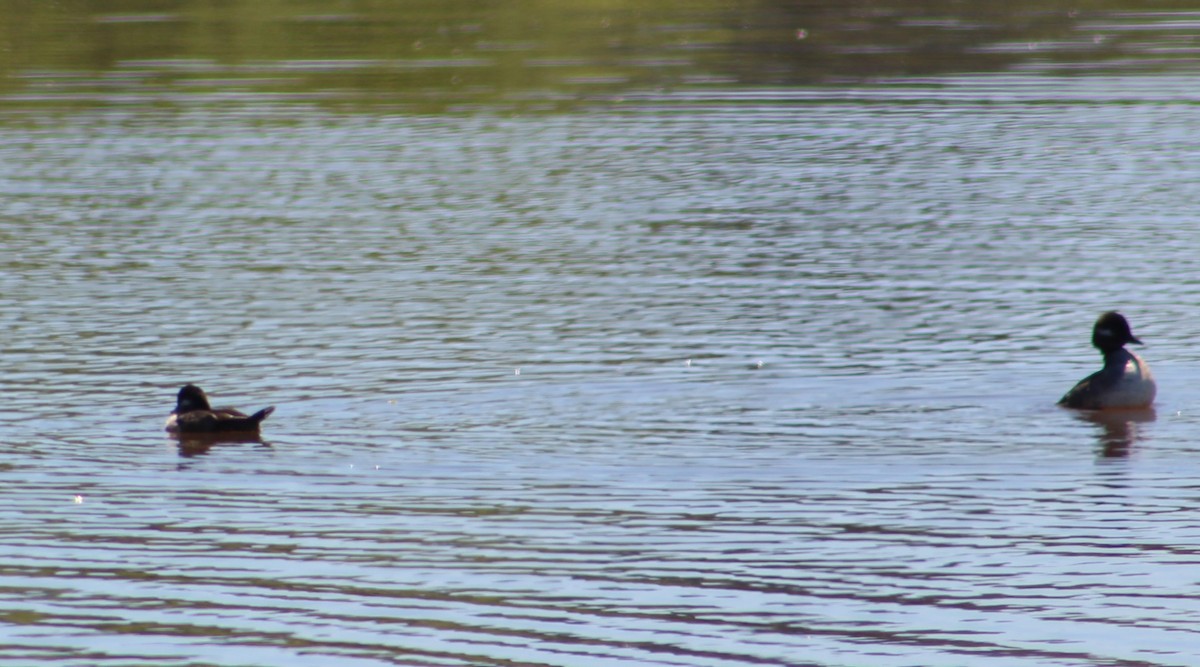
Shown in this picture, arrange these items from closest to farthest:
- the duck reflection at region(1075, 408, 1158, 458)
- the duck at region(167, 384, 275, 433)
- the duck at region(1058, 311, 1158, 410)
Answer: the duck reflection at region(1075, 408, 1158, 458)
the duck at region(167, 384, 275, 433)
the duck at region(1058, 311, 1158, 410)

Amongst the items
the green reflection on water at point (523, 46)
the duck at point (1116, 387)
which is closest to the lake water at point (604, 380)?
the duck at point (1116, 387)

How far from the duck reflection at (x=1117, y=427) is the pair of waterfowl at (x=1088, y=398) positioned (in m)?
0.05

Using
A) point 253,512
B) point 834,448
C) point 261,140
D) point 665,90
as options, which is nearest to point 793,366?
point 834,448

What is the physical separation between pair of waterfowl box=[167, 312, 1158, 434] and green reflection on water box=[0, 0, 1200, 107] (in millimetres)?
22406

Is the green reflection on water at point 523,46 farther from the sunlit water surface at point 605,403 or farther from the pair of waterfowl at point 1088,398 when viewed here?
the pair of waterfowl at point 1088,398

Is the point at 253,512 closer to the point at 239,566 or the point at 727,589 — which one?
the point at 239,566

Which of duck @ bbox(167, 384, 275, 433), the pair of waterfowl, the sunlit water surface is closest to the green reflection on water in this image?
the sunlit water surface

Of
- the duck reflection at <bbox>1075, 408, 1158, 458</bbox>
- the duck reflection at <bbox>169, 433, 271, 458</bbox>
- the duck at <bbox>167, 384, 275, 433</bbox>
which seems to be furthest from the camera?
the duck at <bbox>167, 384, 275, 433</bbox>

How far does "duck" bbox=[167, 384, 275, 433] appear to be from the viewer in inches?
574

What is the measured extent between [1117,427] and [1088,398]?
50 cm

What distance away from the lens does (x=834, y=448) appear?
13.9 meters

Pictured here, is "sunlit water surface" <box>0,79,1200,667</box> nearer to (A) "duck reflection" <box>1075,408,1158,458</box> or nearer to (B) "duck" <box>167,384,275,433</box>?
(A) "duck reflection" <box>1075,408,1158,458</box>

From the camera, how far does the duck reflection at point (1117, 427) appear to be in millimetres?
14102

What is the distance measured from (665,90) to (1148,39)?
13.0 m
